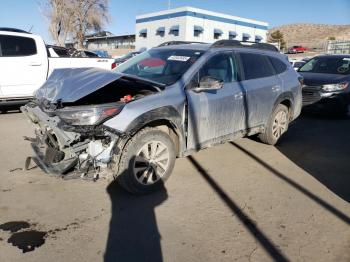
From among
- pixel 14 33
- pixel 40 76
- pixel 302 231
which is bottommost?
pixel 302 231

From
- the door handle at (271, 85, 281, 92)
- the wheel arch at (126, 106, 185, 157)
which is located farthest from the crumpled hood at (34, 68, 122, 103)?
the door handle at (271, 85, 281, 92)

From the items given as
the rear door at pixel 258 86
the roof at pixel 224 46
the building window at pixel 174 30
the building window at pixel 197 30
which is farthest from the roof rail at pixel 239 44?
the building window at pixel 174 30

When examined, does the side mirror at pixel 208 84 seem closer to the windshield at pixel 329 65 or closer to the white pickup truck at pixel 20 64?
the white pickup truck at pixel 20 64

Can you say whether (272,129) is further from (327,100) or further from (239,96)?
(327,100)

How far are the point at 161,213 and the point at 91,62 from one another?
7.29 metres

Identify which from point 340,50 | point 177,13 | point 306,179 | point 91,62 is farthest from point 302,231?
point 177,13

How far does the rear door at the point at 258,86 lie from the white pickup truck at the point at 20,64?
4907 millimetres

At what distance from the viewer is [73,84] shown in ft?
14.6

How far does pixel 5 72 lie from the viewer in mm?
8531

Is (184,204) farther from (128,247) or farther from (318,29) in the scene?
(318,29)

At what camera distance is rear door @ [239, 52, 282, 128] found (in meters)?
5.87

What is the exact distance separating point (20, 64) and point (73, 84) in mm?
5056

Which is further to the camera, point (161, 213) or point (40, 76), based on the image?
point (40, 76)

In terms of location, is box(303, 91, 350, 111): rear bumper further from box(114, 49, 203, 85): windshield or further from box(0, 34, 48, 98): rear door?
box(0, 34, 48, 98): rear door
